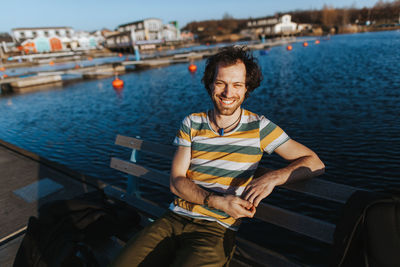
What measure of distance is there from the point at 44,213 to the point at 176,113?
12.3 metres

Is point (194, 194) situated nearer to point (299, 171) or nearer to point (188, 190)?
point (188, 190)

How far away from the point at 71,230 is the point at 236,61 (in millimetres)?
2288

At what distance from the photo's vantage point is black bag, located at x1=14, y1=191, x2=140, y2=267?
2229 mm

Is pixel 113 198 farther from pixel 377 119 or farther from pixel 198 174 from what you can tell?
pixel 377 119

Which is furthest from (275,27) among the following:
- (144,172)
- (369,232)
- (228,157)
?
(369,232)

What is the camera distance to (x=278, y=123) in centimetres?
1149

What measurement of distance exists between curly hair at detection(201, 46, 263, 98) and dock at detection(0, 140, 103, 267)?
3017mm

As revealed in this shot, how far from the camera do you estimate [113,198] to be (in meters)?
3.80

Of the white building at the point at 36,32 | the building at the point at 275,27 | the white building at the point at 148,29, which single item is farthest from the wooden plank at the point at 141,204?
the building at the point at 275,27

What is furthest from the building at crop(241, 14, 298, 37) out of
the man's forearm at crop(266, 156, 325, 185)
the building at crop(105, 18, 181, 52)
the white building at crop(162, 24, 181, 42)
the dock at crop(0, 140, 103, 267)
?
the man's forearm at crop(266, 156, 325, 185)

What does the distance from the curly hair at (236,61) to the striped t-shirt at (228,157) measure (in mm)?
373

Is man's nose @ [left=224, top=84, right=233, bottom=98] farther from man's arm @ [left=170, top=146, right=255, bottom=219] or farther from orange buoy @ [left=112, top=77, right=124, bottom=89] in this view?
orange buoy @ [left=112, top=77, right=124, bottom=89]

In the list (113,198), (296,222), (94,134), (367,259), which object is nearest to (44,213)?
(113,198)

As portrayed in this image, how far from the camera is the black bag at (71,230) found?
2.23 meters
